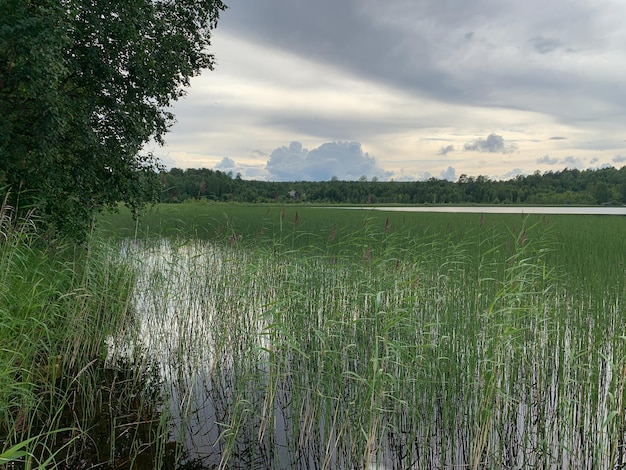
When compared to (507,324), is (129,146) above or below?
above

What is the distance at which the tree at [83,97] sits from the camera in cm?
882

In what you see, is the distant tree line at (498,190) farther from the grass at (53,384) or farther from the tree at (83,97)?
the grass at (53,384)

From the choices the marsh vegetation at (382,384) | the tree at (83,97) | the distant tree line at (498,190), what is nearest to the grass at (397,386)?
the marsh vegetation at (382,384)

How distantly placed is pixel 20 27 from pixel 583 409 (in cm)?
1108

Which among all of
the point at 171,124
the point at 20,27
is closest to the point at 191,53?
the point at 171,124

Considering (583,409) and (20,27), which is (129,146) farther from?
(583,409)

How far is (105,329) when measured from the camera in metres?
7.61

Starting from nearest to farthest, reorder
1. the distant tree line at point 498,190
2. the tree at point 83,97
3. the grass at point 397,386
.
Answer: the grass at point 397,386
the tree at point 83,97
the distant tree line at point 498,190

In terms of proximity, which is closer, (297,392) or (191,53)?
(297,392)

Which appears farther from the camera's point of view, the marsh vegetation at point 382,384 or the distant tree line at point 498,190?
the distant tree line at point 498,190

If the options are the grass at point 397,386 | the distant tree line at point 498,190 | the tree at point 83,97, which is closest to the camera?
the grass at point 397,386

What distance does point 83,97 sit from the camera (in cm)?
1128

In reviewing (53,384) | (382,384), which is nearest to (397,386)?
(382,384)

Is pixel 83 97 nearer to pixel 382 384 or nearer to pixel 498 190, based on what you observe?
pixel 382 384
